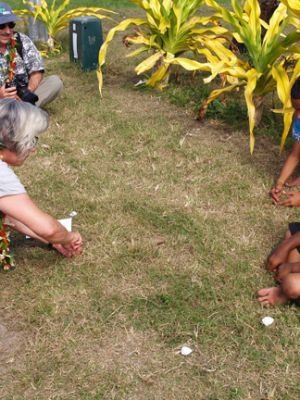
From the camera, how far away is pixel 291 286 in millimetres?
2322

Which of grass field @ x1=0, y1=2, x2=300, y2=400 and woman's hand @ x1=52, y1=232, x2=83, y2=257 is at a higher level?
woman's hand @ x1=52, y1=232, x2=83, y2=257

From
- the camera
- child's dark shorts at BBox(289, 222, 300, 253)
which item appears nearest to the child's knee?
child's dark shorts at BBox(289, 222, 300, 253)

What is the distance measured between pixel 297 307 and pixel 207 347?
51 centimetres

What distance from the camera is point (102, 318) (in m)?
2.40

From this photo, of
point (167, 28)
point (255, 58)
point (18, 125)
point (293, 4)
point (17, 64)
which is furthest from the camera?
point (167, 28)

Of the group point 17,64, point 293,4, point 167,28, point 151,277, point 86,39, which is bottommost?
point 151,277

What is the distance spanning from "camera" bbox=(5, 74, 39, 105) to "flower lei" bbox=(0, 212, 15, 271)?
1.88 m

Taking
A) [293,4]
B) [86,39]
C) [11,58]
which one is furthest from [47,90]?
[293,4]

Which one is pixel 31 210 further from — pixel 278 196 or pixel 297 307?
pixel 278 196

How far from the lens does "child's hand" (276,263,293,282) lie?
2.49 m

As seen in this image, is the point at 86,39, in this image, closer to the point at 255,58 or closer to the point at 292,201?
the point at 255,58

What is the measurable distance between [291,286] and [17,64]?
9.84ft

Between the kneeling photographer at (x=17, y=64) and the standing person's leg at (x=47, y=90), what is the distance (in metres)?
0.04

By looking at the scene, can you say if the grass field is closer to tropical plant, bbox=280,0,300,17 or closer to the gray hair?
the gray hair
